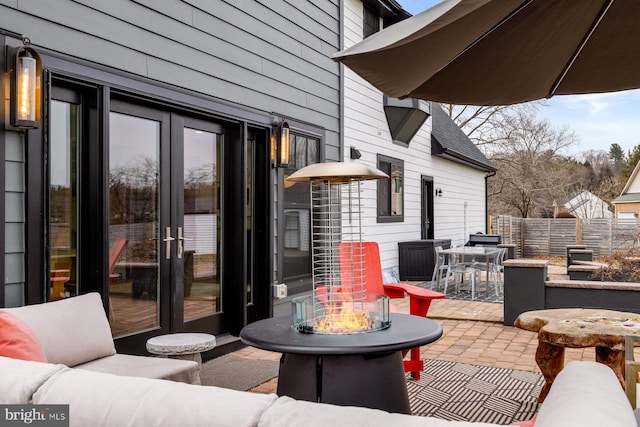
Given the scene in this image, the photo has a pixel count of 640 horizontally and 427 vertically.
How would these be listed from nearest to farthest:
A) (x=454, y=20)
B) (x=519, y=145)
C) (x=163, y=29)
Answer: (x=454, y=20) < (x=163, y=29) < (x=519, y=145)

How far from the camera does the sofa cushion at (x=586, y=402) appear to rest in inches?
42.8

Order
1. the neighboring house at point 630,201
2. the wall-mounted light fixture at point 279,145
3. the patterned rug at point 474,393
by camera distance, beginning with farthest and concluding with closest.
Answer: the neighboring house at point 630,201 → the wall-mounted light fixture at point 279,145 → the patterned rug at point 474,393

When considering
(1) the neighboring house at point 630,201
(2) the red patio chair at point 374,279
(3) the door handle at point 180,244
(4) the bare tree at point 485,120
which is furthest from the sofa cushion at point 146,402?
(1) the neighboring house at point 630,201

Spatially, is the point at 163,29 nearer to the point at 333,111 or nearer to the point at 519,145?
the point at 333,111

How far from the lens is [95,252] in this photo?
369 cm

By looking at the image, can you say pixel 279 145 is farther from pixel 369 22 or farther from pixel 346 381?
pixel 369 22

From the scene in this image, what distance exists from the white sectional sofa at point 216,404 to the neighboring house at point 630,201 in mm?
24643

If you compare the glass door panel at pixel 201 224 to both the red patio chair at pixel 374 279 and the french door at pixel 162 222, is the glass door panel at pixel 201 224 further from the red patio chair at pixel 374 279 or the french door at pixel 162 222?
the red patio chair at pixel 374 279

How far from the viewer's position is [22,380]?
1.47 metres

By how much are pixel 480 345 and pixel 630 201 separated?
2237 cm

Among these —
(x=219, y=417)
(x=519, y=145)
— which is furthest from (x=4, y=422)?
(x=519, y=145)

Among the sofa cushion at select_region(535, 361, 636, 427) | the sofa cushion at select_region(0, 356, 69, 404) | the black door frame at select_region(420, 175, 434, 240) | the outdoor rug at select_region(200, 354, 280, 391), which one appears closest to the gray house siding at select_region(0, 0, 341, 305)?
the outdoor rug at select_region(200, 354, 280, 391)

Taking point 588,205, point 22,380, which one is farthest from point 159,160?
point 588,205

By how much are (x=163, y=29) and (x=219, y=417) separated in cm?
369
